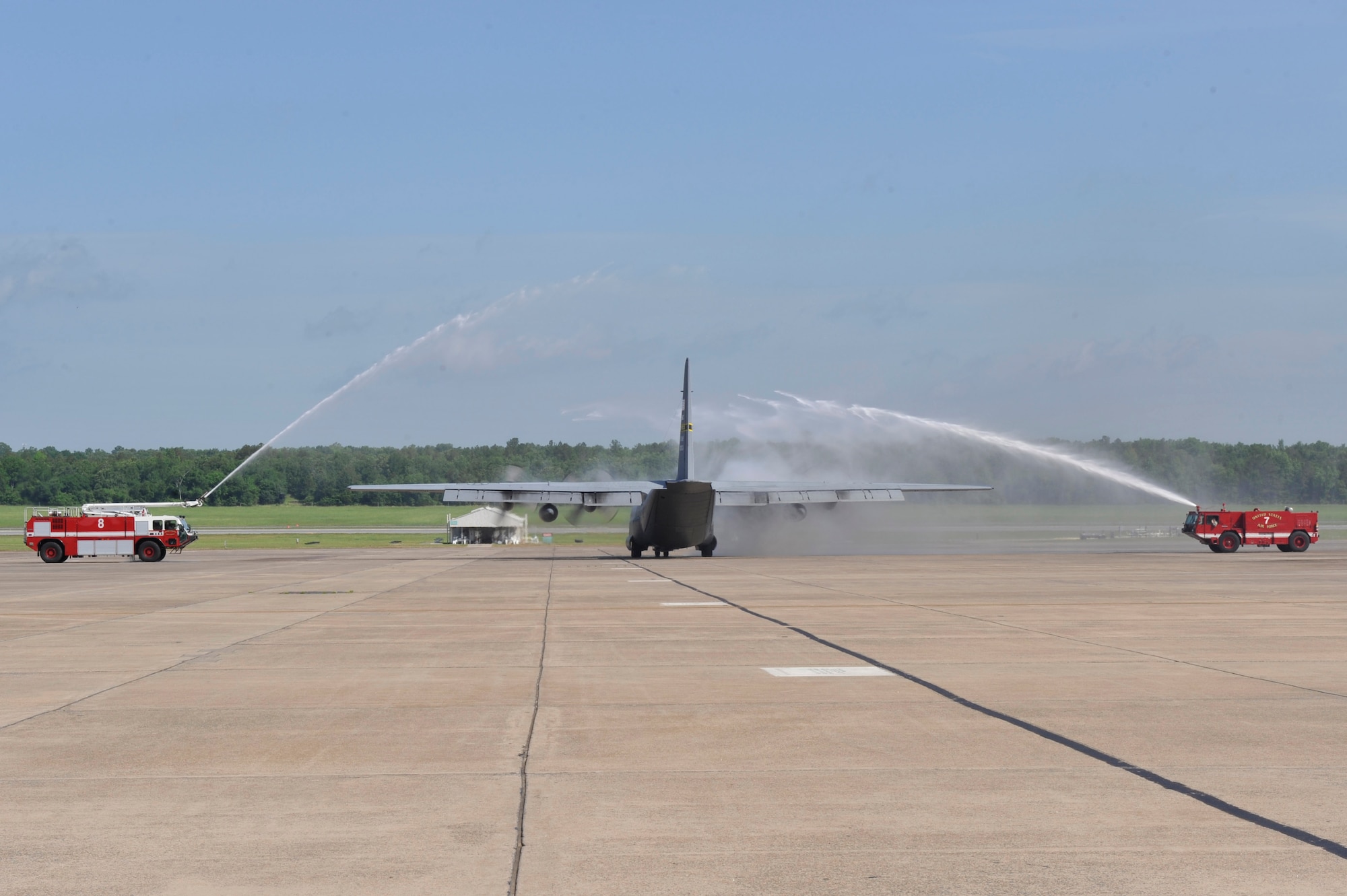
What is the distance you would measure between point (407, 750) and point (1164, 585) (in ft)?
91.3

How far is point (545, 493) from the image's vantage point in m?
52.8

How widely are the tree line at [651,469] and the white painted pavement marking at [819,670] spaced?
44.7m

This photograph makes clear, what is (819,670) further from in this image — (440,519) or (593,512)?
(440,519)

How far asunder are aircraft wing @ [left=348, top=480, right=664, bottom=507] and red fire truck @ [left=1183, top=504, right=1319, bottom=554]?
27990 mm

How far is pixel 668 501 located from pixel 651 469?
4062 centimetres

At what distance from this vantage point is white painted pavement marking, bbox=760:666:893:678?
15.9m

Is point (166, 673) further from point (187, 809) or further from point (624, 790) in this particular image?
point (624, 790)

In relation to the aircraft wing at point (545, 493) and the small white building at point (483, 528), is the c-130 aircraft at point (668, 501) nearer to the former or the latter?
the aircraft wing at point (545, 493)

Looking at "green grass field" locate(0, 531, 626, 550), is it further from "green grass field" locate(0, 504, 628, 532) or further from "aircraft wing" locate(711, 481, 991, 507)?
"aircraft wing" locate(711, 481, 991, 507)

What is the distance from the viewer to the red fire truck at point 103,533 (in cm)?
5800

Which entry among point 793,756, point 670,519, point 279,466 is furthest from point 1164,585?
point 279,466

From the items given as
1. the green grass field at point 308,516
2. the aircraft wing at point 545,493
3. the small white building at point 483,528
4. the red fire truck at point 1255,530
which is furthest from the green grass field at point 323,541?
the red fire truck at point 1255,530

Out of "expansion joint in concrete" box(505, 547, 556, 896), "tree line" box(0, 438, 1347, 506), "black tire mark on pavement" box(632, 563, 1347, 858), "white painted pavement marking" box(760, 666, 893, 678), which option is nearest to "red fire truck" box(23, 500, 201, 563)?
"tree line" box(0, 438, 1347, 506)

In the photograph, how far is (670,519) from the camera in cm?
4894
